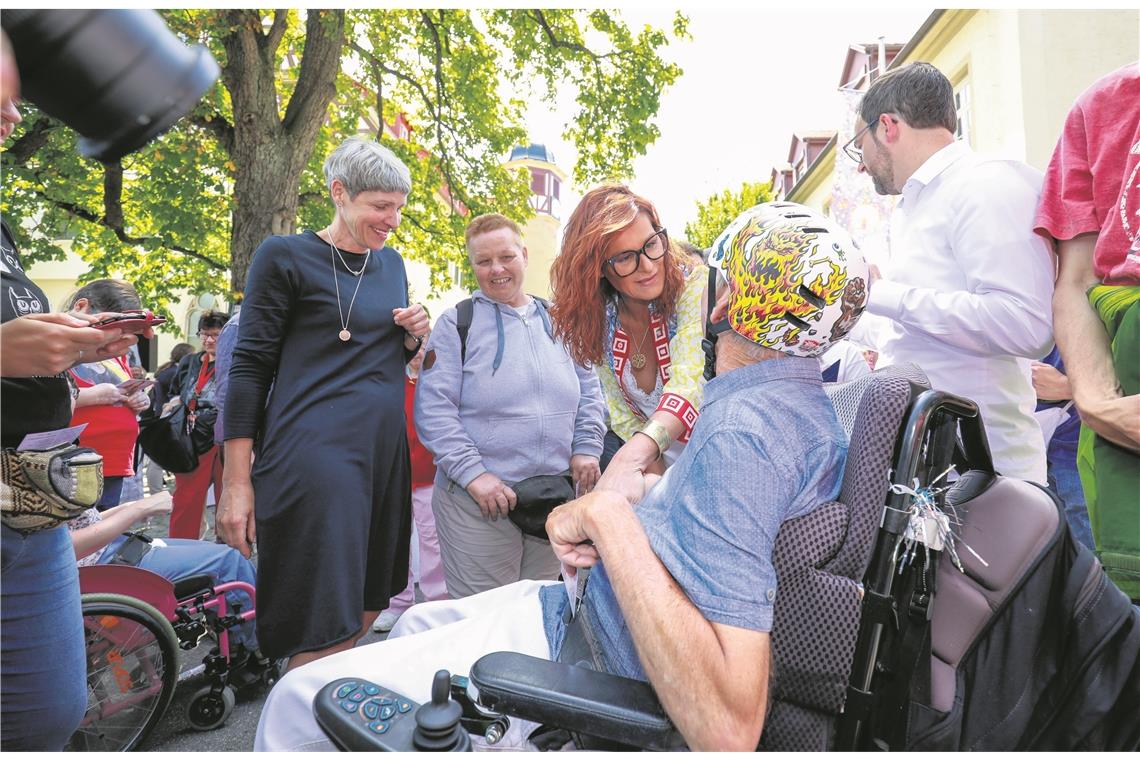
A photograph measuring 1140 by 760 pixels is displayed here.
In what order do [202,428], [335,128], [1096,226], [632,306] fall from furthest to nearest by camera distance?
[335,128]
[202,428]
[632,306]
[1096,226]

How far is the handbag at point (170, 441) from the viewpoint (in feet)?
16.3

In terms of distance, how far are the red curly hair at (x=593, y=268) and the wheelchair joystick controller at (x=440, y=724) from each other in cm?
167

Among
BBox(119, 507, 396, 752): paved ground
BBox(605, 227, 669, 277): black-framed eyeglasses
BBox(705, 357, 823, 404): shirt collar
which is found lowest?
BBox(119, 507, 396, 752): paved ground

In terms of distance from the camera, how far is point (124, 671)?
3.03 m

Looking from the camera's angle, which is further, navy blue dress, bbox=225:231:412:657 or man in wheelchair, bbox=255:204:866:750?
navy blue dress, bbox=225:231:412:657

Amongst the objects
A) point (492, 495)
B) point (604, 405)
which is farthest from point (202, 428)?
point (604, 405)

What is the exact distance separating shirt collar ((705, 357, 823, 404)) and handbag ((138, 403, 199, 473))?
15.6ft

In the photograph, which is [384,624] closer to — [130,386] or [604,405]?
[130,386]

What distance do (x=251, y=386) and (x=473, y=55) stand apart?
10.1 metres

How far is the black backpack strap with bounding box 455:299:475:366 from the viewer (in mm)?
3285

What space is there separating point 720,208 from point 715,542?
34872 mm

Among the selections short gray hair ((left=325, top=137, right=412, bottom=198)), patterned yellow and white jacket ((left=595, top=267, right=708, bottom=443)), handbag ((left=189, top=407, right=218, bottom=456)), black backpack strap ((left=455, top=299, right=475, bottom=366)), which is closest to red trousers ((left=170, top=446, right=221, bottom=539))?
handbag ((left=189, top=407, right=218, bottom=456))

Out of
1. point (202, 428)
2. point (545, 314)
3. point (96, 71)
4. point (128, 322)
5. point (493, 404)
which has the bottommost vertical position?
point (202, 428)

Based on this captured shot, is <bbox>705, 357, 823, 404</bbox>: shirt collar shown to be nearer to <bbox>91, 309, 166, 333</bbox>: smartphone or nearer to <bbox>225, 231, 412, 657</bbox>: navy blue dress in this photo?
<bbox>91, 309, 166, 333</bbox>: smartphone
